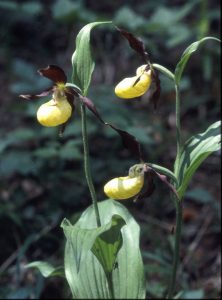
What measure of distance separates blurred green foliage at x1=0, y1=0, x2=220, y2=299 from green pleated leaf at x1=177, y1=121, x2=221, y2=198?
20.7 inches

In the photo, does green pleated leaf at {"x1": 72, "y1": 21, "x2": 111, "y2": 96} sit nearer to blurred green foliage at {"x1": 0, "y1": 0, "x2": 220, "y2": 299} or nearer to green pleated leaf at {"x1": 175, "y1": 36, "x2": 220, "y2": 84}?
green pleated leaf at {"x1": 175, "y1": 36, "x2": 220, "y2": 84}

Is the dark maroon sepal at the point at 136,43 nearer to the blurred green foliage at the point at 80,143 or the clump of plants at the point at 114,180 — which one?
the clump of plants at the point at 114,180

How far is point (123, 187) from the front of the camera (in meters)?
1.58

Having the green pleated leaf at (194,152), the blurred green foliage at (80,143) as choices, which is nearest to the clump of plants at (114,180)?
the green pleated leaf at (194,152)

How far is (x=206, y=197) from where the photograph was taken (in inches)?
98.6

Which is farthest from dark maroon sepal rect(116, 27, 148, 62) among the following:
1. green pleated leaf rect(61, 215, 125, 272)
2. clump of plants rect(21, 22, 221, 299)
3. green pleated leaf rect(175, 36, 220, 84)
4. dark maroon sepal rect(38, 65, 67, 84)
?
green pleated leaf rect(61, 215, 125, 272)

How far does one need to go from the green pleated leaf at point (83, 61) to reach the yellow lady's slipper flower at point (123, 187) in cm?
30

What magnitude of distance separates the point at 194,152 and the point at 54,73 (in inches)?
21.3

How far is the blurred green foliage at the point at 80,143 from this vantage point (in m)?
2.31

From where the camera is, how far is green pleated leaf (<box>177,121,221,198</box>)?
1.61 metres

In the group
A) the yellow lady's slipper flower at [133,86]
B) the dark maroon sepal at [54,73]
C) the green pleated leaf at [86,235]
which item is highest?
the dark maroon sepal at [54,73]

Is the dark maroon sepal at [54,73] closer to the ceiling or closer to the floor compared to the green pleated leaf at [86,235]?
closer to the ceiling

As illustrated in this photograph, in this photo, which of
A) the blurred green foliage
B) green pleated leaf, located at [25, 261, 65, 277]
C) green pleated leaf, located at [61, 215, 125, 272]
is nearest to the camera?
green pleated leaf, located at [61, 215, 125, 272]

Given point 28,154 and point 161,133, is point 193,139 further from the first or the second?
A: point 161,133
